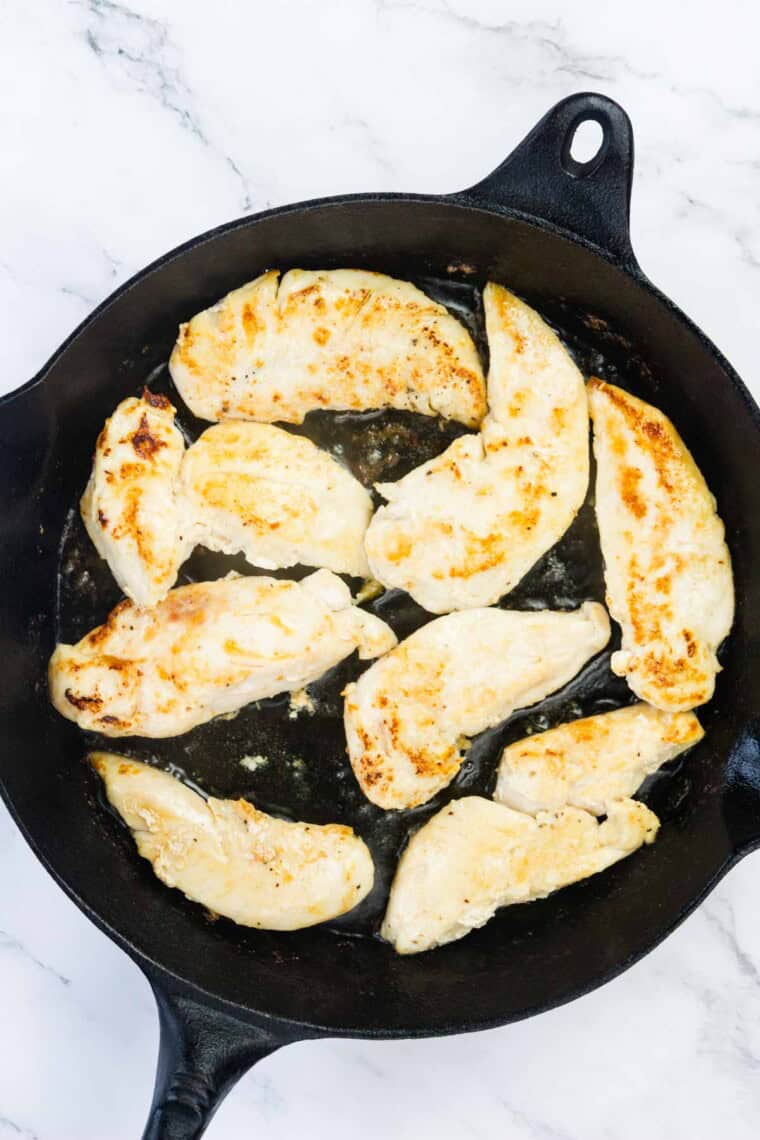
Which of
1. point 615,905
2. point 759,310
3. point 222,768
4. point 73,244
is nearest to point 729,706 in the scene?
point 615,905

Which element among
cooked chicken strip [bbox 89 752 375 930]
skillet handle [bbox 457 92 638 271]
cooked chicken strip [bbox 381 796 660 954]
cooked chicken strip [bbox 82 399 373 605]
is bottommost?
cooked chicken strip [bbox 89 752 375 930]

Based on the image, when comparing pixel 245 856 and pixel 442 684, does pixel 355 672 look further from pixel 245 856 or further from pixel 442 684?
pixel 245 856

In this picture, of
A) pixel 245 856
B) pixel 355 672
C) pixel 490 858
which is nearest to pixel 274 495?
pixel 355 672

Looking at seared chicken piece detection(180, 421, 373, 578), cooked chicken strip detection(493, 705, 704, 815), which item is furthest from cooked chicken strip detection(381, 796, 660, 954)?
seared chicken piece detection(180, 421, 373, 578)

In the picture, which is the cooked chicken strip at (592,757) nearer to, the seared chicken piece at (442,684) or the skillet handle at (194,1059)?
the seared chicken piece at (442,684)

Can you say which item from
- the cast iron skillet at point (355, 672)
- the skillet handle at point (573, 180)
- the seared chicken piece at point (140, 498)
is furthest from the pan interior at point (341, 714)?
the skillet handle at point (573, 180)

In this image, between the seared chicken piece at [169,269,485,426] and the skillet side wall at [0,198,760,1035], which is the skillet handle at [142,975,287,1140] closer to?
the skillet side wall at [0,198,760,1035]

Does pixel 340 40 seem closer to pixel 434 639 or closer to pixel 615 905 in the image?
pixel 434 639
